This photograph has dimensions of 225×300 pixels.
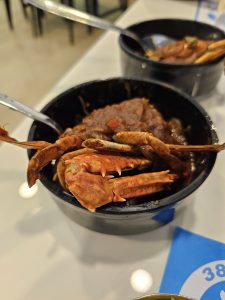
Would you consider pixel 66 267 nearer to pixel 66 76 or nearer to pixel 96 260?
pixel 96 260

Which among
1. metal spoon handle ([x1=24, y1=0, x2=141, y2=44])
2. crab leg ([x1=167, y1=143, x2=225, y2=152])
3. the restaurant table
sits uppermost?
metal spoon handle ([x1=24, y1=0, x2=141, y2=44])

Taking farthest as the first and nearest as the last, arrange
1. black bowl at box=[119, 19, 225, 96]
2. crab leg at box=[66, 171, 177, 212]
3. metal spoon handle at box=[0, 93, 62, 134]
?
black bowl at box=[119, 19, 225, 96]
metal spoon handle at box=[0, 93, 62, 134]
crab leg at box=[66, 171, 177, 212]

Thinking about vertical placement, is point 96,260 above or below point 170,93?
below

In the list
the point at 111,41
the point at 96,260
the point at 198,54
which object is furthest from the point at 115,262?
the point at 111,41

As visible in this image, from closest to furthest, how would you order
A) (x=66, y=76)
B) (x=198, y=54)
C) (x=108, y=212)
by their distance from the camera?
(x=108, y=212), (x=198, y=54), (x=66, y=76)

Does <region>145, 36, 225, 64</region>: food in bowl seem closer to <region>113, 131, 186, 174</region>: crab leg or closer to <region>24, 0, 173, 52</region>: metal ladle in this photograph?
<region>24, 0, 173, 52</region>: metal ladle

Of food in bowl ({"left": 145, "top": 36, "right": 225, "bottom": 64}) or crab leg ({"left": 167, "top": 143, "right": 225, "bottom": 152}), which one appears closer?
crab leg ({"left": 167, "top": 143, "right": 225, "bottom": 152})

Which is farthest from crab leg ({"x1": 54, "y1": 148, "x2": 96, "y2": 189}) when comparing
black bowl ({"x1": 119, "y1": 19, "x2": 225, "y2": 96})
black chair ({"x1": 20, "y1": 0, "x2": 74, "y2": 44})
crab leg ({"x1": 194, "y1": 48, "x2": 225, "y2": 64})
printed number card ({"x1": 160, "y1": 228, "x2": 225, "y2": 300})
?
black chair ({"x1": 20, "y1": 0, "x2": 74, "y2": 44})

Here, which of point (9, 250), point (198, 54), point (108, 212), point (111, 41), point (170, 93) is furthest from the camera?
point (111, 41)

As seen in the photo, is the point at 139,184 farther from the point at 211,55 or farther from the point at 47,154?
the point at 211,55
